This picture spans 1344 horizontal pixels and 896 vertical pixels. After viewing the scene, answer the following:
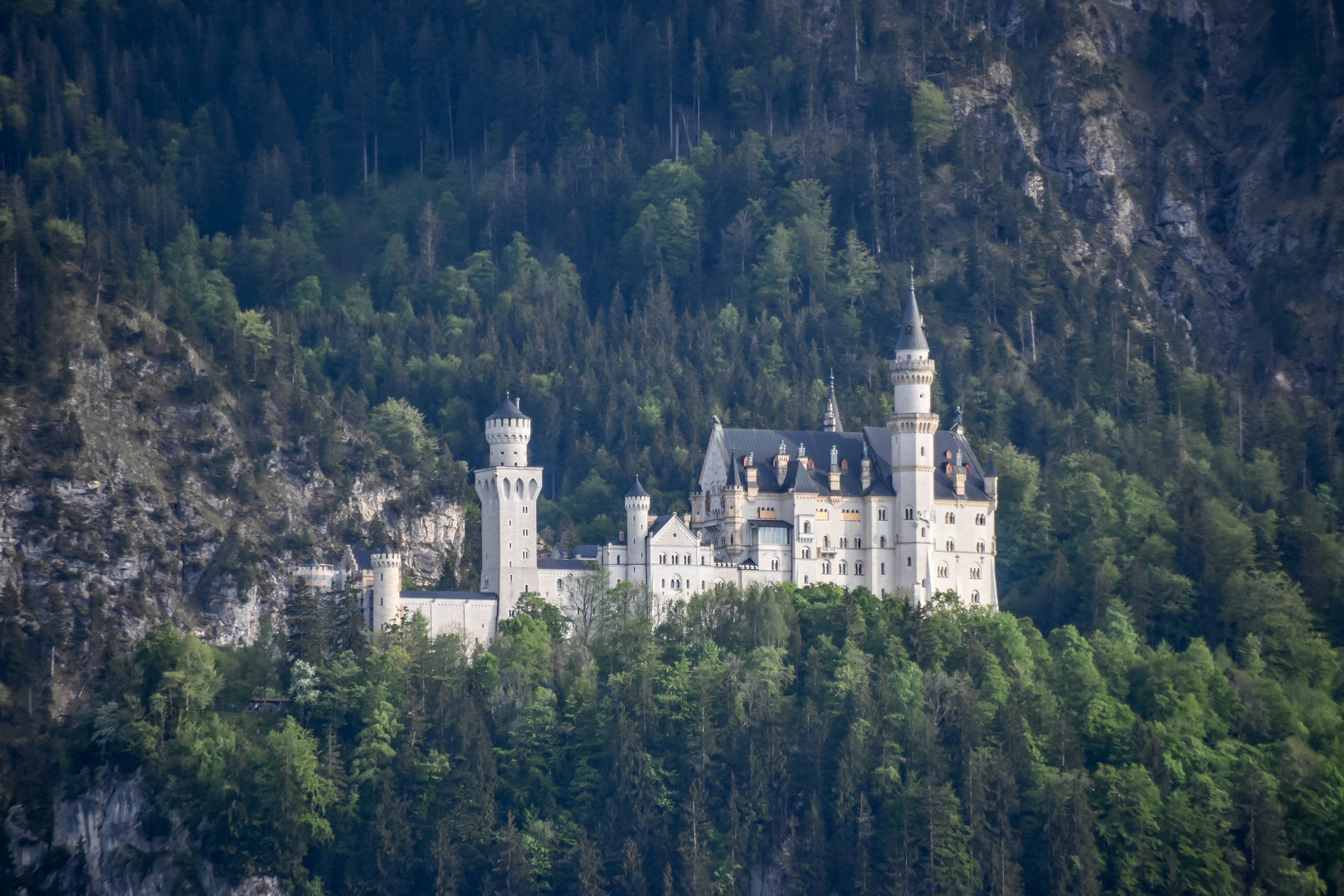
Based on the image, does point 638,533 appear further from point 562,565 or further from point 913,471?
point 913,471

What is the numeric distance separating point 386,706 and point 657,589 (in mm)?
14227

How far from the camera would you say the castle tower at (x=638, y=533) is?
109 metres

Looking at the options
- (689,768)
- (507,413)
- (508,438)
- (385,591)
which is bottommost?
(689,768)

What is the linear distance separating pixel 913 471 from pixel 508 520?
1975 centimetres

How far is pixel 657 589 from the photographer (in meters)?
109

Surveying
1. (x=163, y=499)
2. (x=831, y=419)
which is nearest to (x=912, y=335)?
(x=831, y=419)

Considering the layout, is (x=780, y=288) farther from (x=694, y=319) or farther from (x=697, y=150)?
(x=697, y=150)

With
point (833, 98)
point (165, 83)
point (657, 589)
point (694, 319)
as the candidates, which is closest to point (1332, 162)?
point (833, 98)

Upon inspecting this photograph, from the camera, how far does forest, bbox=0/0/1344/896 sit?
335ft

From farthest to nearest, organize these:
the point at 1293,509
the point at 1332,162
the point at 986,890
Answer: the point at 1332,162
the point at 1293,509
the point at 986,890

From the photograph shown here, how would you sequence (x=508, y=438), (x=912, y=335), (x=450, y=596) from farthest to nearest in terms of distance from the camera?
(x=912, y=335) < (x=508, y=438) < (x=450, y=596)

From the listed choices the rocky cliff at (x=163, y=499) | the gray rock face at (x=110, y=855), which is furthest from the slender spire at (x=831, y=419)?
the gray rock face at (x=110, y=855)

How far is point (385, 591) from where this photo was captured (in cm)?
10481

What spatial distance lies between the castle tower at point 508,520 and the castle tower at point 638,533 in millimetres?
4509
